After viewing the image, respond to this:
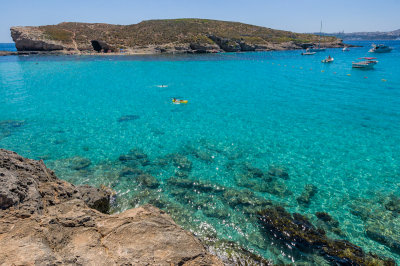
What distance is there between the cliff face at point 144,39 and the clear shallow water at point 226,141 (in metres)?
55.8

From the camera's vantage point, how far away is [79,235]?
15.1 feet

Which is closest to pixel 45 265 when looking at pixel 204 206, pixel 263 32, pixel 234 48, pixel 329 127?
pixel 204 206

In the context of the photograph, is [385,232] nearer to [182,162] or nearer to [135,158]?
[182,162]

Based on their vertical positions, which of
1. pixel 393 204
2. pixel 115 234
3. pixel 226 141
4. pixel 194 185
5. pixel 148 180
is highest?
pixel 115 234

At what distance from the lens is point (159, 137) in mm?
17438

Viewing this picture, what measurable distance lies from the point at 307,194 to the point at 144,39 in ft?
315

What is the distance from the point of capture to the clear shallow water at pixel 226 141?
10.1 meters

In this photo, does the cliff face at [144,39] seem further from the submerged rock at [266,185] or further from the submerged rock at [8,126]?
the submerged rock at [266,185]

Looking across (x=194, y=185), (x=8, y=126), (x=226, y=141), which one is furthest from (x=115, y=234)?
(x=8, y=126)

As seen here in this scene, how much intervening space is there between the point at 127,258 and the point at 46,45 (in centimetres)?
9762

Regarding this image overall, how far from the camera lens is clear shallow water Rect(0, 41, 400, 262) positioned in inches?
400

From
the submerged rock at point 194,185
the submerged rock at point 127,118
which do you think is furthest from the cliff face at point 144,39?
the submerged rock at point 194,185

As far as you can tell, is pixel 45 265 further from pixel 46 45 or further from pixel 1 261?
pixel 46 45

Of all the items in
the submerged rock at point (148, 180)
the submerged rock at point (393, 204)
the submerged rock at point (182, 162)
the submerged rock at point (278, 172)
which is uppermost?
the submerged rock at point (182, 162)
